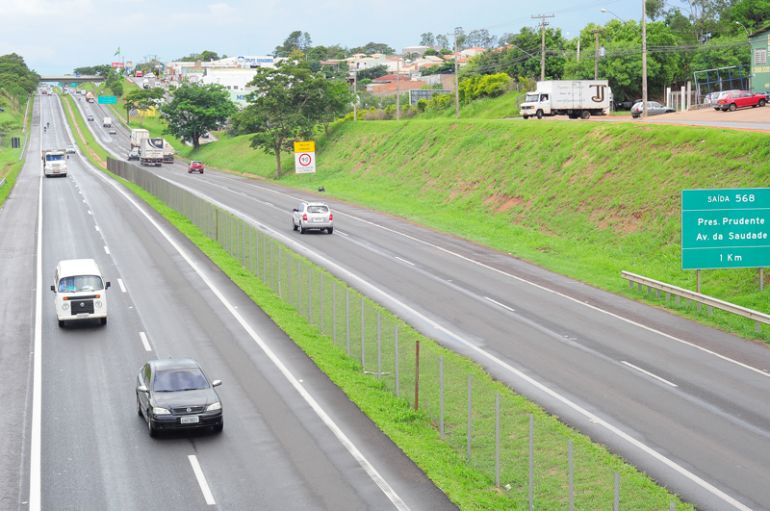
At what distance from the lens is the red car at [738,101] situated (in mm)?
76375

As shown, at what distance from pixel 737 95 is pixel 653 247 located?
38368 mm

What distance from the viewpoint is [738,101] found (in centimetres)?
7650

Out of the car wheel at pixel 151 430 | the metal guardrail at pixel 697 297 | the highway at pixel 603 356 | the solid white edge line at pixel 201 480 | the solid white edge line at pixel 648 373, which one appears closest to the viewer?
the solid white edge line at pixel 201 480

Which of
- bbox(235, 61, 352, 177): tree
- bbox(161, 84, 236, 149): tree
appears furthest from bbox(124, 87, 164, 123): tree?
bbox(235, 61, 352, 177): tree

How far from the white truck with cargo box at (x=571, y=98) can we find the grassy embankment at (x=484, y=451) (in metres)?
55.2

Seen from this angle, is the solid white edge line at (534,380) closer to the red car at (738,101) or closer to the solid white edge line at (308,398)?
the solid white edge line at (308,398)

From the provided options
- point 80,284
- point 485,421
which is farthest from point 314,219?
point 485,421

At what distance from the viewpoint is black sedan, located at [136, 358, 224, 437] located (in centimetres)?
2102

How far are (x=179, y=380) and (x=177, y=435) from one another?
1.24m

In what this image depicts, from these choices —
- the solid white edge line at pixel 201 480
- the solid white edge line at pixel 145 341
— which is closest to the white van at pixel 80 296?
the solid white edge line at pixel 145 341

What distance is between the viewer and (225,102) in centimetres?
14712

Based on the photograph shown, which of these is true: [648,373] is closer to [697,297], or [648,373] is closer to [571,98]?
[697,297]

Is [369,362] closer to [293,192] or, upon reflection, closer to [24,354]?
[24,354]

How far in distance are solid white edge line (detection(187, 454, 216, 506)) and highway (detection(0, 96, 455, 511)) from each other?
1.6 inches
